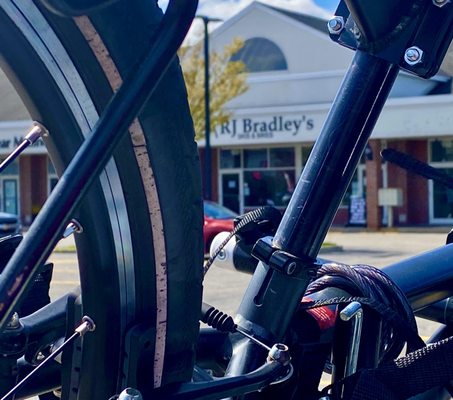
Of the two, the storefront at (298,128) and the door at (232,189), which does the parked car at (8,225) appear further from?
the door at (232,189)

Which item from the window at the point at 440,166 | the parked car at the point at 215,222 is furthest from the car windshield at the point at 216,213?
the window at the point at 440,166

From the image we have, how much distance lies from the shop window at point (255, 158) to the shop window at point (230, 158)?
0.97 feet

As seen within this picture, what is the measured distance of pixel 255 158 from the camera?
30.9 m

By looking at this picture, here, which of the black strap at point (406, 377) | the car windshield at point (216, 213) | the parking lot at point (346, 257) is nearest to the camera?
the black strap at point (406, 377)

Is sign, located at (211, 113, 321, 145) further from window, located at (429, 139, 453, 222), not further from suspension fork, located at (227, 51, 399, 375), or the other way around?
suspension fork, located at (227, 51, 399, 375)

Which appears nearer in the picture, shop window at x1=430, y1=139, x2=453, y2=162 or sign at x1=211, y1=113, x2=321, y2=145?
shop window at x1=430, y1=139, x2=453, y2=162

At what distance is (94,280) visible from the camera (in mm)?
1164

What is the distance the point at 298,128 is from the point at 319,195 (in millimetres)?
27113

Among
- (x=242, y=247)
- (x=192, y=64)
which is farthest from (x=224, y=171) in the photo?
(x=242, y=247)

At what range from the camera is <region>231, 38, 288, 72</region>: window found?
100ft

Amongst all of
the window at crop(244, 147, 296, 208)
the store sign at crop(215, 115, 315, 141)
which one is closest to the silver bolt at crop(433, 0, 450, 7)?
the store sign at crop(215, 115, 315, 141)

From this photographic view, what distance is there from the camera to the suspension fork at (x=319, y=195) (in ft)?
4.56

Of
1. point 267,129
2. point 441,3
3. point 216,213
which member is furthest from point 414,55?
point 267,129

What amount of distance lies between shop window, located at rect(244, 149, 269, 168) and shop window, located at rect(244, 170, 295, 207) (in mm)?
261
